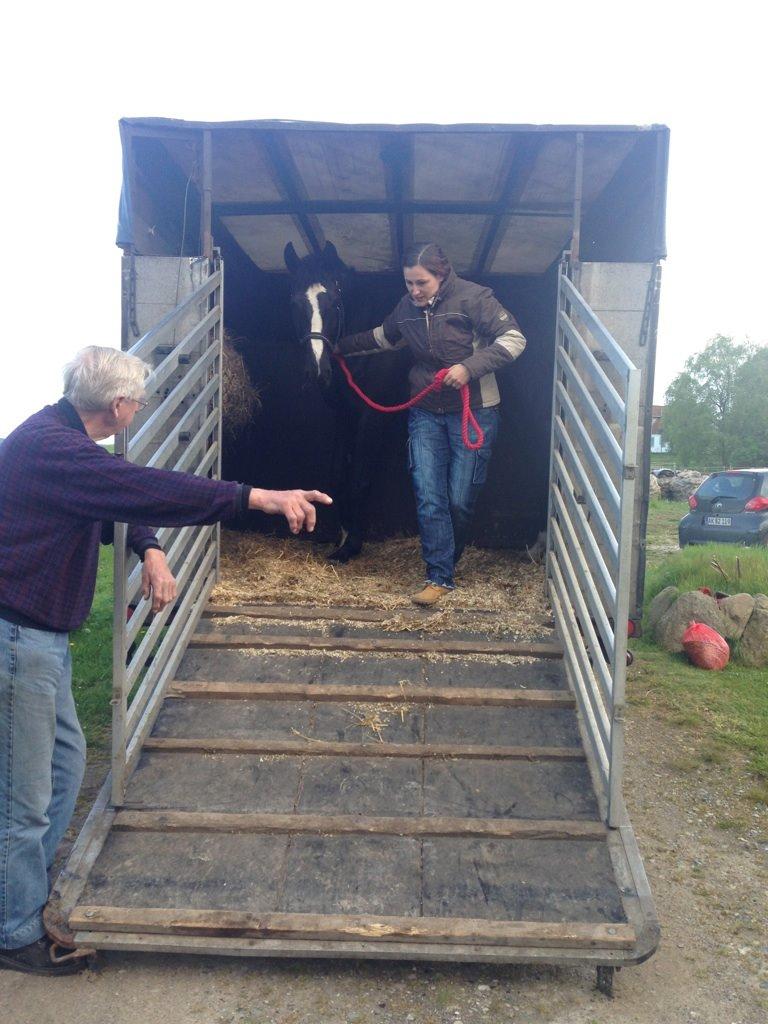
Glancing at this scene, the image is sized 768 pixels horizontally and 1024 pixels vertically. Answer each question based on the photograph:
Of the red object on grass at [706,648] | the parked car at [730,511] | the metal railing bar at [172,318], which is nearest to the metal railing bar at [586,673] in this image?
the metal railing bar at [172,318]

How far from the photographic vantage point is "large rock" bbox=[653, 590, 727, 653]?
265 inches

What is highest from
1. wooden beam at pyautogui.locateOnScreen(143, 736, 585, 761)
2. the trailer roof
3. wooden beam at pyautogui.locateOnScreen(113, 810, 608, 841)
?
the trailer roof

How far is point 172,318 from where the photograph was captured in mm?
3617

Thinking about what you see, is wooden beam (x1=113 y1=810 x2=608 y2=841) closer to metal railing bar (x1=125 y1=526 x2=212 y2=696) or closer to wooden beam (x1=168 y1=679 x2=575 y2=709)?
metal railing bar (x1=125 y1=526 x2=212 y2=696)

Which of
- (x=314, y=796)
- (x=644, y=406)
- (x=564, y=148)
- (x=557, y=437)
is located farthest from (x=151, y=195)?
(x=314, y=796)

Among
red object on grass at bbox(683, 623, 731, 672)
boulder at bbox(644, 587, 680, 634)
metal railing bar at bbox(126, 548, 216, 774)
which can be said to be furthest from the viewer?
boulder at bbox(644, 587, 680, 634)

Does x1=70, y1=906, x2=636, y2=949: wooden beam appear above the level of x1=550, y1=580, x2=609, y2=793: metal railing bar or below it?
below

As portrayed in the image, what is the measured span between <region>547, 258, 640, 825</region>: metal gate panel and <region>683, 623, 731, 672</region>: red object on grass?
88.1 inches

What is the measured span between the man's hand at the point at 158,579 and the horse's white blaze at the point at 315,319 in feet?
7.92

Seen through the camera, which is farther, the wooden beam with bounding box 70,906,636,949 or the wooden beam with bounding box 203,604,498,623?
the wooden beam with bounding box 203,604,498,623

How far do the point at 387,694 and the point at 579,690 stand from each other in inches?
31.7

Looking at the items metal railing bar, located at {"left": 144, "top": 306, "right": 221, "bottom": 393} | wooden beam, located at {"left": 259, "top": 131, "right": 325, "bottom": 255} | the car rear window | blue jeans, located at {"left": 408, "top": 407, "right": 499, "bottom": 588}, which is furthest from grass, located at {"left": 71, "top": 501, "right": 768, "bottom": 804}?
the car rear window

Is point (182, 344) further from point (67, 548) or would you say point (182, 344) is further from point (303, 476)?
point (303, 476)

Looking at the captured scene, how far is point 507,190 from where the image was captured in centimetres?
522
